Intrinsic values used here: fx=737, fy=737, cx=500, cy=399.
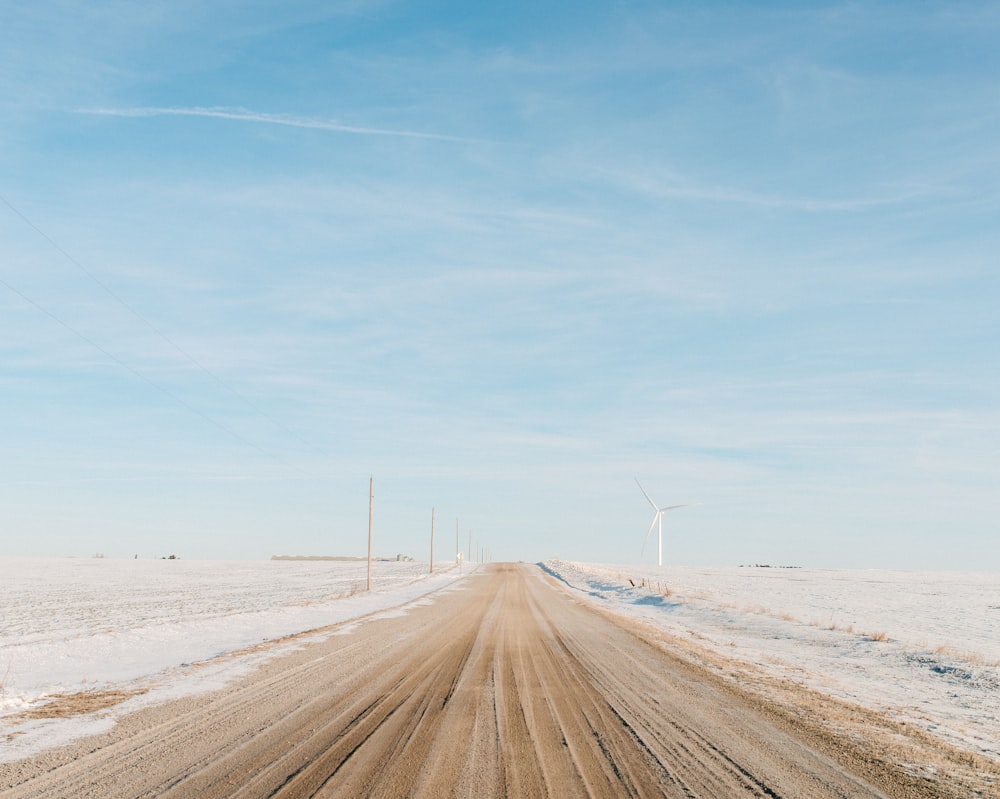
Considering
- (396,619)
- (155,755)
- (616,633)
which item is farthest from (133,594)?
(155,755)

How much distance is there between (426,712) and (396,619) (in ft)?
56.5

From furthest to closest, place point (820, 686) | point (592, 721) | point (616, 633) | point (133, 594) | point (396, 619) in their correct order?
point (133, 594), point (396, 619), point (616, 633), point (820, 686), point (592, 721)

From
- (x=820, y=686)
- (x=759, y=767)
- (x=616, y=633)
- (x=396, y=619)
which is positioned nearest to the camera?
(x=759, y=767)

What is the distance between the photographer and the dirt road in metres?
7.05

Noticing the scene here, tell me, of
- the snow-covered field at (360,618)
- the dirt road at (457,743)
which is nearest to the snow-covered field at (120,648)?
the snow-covered field at (360,618)

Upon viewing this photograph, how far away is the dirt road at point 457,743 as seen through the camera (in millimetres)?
7055

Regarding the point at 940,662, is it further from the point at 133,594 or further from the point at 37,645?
the point at 133,594

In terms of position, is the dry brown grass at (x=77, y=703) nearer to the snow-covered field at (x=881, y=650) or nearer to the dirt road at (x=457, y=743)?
the dirt road at (x=457, y=743)

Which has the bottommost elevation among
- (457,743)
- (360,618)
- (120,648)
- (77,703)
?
(360,618)

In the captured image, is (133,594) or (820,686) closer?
(820,686)

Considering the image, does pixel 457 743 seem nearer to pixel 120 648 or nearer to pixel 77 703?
pixel 77 703

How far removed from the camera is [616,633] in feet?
74.8

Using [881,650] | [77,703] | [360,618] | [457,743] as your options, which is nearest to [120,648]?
[77,703]

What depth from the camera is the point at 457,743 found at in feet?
28.7
